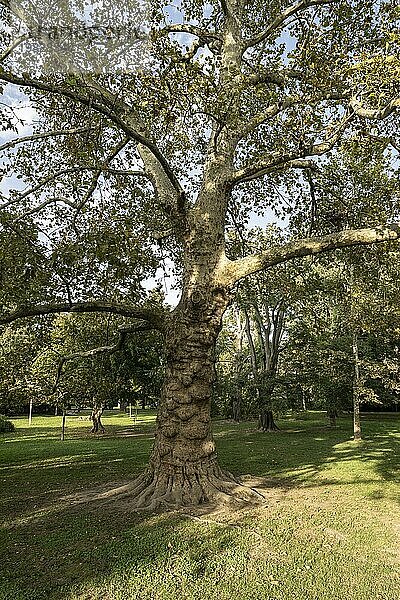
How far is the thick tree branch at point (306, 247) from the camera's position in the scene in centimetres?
715

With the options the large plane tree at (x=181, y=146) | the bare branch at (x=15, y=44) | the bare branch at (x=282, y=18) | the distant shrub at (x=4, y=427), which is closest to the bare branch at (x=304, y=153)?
the large plane tree at (x=181, y=146)

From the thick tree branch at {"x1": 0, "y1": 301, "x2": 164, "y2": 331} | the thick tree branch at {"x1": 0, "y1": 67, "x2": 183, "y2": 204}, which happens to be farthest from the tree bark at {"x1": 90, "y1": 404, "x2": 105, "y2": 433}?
the thick tree branch at {"x1": 0, "y1": 67, "x2": 183, "y2": 204}

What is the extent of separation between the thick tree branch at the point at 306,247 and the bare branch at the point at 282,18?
15.9 feet

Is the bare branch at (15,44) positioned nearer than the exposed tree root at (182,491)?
Yes

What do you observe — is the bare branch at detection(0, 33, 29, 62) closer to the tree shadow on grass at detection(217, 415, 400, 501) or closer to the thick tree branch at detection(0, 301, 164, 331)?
the thick tree branch at detection(0, 301, 164, 331)

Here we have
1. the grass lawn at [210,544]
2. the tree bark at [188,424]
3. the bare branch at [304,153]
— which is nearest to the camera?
the grass lawn at [210,544]

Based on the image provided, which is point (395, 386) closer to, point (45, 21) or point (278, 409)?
point (278, 409)

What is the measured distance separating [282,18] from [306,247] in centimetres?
514

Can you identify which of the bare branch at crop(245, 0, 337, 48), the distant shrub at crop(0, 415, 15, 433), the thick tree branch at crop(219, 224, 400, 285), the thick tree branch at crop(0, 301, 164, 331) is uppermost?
the bare branch at crop(245, 0, 337, 48)

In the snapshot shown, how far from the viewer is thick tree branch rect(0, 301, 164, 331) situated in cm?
777

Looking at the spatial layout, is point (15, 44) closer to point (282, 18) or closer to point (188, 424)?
point (282, 18)

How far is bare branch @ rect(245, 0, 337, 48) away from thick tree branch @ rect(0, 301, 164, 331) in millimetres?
5904

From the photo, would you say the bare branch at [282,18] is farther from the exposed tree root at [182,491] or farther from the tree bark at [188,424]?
the exposed tree root at [182,491]

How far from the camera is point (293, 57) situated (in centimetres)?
704
